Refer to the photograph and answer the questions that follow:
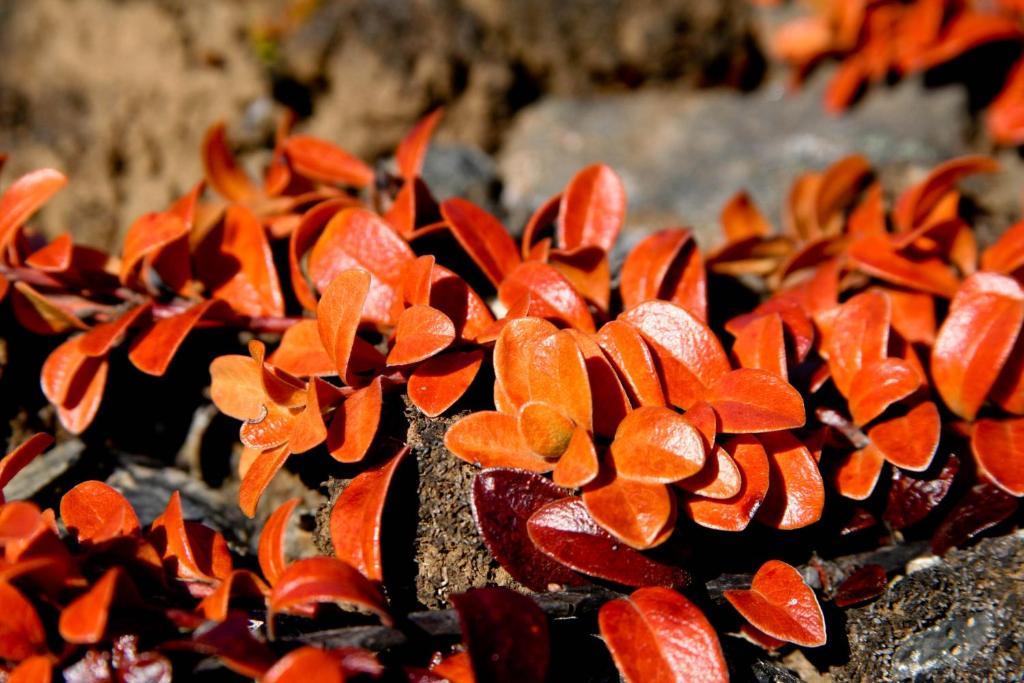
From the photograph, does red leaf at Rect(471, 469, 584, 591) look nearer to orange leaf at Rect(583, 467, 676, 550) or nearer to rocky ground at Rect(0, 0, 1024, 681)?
orange leaf at Rect(583, 467, 676, 550)

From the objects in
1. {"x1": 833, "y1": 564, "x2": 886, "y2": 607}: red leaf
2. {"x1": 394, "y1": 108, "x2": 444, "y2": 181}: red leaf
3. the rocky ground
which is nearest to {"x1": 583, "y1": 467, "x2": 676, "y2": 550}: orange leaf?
{"x1": 833, "y1": 564, "x2": 886, "y2": 607}: red leaf

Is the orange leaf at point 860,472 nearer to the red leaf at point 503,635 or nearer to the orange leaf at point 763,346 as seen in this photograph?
the orange leaf at point 763,346

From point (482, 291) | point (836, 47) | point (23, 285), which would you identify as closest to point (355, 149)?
point (482, 291)

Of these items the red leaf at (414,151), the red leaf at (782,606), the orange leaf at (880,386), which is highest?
the red leaf at (414,151)

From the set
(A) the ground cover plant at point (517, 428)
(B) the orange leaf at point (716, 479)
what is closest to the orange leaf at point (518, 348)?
(A) the ground cover plant at point (517, 428)

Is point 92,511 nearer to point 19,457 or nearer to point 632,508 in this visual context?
point 19,457

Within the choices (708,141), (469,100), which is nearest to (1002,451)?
(708,141)
